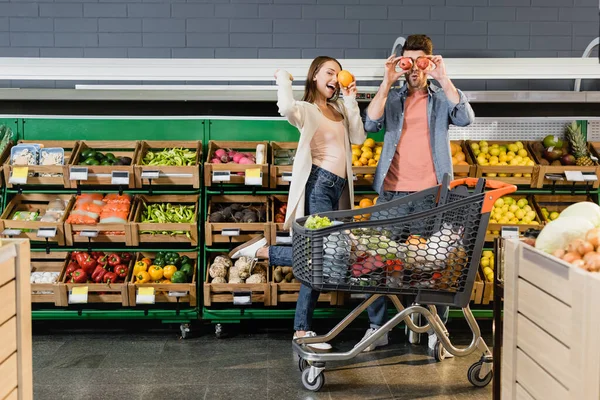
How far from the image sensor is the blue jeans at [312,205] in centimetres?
462

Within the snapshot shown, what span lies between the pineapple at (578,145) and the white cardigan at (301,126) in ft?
5.81

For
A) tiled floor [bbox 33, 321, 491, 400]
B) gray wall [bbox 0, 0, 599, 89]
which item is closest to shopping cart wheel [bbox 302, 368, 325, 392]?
tiled floor [bbox 33, 321, 491, 400]

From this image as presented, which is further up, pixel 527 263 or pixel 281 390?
pixel 527 263

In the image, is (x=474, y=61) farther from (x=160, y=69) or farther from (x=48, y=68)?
(x=48, y=68)

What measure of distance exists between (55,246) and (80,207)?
0.35m

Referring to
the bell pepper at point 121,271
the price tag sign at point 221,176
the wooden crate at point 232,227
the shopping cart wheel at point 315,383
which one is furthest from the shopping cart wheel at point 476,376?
the bell pepper at point 121,271

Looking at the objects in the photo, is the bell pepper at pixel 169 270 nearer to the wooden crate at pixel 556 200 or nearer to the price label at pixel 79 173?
the price label at pixel 79 173

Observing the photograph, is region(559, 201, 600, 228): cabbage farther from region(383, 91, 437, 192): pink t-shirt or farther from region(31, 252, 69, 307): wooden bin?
region(31, 252, 69, 307): wooden bin

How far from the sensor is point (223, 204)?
17.8 feet

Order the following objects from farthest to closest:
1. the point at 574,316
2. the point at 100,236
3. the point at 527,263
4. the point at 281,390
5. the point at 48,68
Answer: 1. the point at 100,236
2. the point at 48,68
3. the point at 281,390
4. the point at 527,263
5. the point at 574,316

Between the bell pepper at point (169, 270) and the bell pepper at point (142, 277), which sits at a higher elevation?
the bell pepper at point (169, 270)

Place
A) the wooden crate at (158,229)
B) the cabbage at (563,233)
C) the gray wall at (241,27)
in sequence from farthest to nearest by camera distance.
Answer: the gray wall at (241,27), the wooden crate at (158,229), the cabbage at (563,233)

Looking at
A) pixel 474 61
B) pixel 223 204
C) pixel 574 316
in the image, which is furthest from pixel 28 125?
pixel 574 316

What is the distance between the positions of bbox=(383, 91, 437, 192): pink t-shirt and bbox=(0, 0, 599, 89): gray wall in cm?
245
